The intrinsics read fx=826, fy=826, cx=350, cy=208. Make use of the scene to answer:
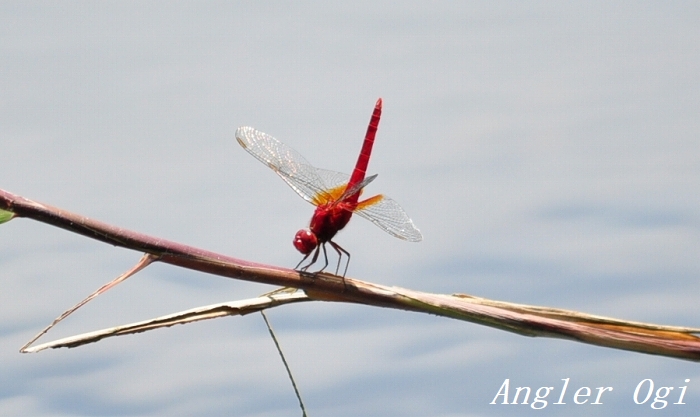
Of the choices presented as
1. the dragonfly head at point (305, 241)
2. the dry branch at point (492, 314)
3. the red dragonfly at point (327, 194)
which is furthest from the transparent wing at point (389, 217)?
the dry branch at point (492, 314)

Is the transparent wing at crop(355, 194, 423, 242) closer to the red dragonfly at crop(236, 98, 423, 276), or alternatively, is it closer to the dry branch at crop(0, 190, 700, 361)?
the red dragonfly at crop(236, 98, 423, 276)

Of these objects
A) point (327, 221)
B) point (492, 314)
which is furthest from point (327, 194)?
point (492, 314)

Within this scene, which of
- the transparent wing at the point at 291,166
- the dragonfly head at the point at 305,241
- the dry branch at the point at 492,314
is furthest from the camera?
the transparent wing at the point at 291,166

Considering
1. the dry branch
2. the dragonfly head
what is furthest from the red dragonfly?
the dry branch

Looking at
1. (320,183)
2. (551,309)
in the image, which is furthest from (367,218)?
(551,309)

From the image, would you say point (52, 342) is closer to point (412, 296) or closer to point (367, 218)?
point (412, 296)

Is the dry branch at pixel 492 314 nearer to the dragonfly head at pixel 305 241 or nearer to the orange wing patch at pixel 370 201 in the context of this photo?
the dragonfly head at pixel 305 241
